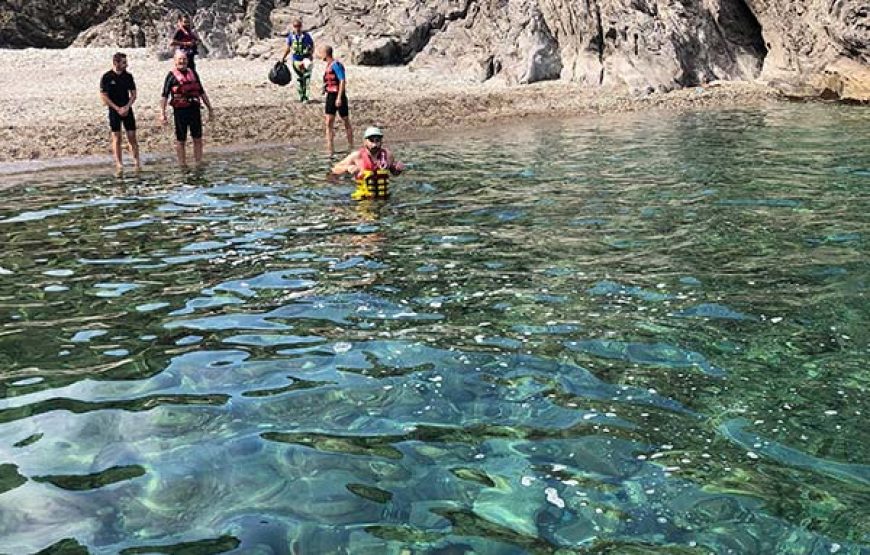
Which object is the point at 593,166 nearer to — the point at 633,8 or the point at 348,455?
the point at 348,455

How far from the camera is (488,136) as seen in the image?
21062mm

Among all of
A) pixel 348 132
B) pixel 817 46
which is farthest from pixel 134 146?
pixel 817 46

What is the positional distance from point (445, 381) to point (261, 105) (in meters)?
21.7

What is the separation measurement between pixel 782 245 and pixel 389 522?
6286 millimetres

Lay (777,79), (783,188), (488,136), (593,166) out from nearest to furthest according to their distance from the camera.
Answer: (783,188) → (593,166) → (488,136) → (777,79)

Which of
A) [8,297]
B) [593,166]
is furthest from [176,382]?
[593,166]

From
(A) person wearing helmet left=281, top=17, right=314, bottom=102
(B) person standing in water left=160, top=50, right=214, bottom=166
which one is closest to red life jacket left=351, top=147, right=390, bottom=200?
(B) person standing in water left=160, top=50, right=214, bottom=166

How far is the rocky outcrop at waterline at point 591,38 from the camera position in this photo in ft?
87.5

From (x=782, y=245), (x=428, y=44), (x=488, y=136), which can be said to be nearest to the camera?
(x=782, y=245)

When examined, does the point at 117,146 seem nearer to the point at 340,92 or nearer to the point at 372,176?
the point at 340,92

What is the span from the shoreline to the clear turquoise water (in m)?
9.64

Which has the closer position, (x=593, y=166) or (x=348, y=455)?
(x=348, y=455)

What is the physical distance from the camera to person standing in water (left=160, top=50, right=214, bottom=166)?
15.7 meters

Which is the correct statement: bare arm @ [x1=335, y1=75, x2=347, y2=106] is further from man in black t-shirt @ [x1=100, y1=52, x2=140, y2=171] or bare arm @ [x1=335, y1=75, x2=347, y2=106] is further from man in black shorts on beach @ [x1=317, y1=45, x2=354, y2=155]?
man in black t-shirt @ [x1=100, y1=52, x2=140, y2=171]
